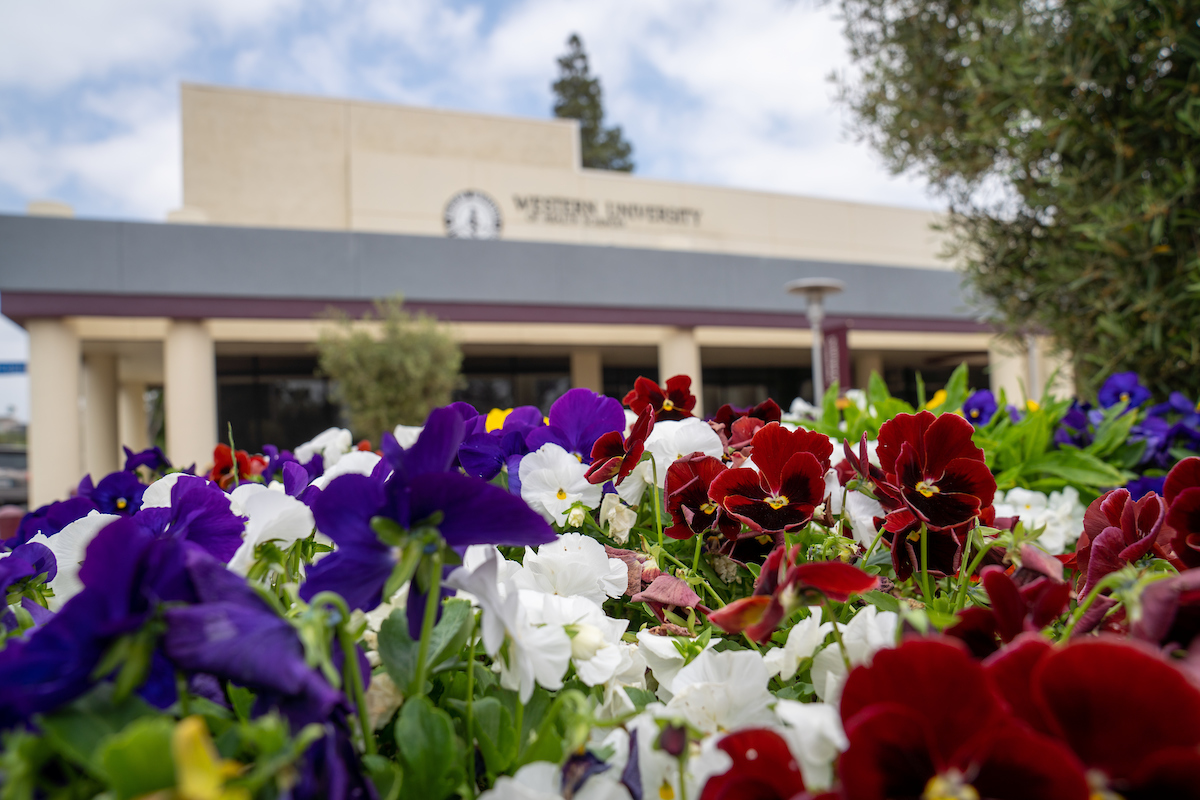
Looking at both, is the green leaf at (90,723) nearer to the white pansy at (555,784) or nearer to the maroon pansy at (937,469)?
the white pansy at (555,784)

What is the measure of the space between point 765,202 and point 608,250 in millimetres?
8099

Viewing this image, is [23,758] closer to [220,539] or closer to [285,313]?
[220,539]

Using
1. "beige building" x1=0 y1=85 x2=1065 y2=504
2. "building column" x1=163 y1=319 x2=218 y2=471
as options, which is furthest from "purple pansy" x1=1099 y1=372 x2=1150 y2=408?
"building column" x1=163 y1=319 x2=218 y2=471

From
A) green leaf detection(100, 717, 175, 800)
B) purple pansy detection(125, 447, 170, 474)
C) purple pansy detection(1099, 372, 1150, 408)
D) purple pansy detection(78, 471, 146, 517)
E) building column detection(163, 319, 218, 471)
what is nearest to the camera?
green leaf detection(100, 717, 175, 800)

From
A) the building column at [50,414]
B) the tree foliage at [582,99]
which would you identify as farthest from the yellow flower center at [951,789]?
the tree foliage at [582,99]

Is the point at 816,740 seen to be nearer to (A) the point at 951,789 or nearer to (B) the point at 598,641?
(A) the point at 951,789

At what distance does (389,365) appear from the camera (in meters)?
10.6

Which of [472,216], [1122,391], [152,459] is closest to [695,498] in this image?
[152,459]

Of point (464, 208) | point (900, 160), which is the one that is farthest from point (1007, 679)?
point (464, 208)

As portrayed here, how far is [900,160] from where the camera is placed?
13.0 ft

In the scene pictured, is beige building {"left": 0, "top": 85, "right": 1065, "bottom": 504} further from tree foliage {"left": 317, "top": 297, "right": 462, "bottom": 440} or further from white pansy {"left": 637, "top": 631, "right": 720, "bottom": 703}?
white pansy {"left": 637, "top": 631, "right": 720, "bottom": 703}

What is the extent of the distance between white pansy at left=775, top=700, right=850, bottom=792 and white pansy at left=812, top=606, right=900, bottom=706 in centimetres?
11

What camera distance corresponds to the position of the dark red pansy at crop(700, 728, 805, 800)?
43cm

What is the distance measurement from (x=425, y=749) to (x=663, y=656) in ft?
0.88
